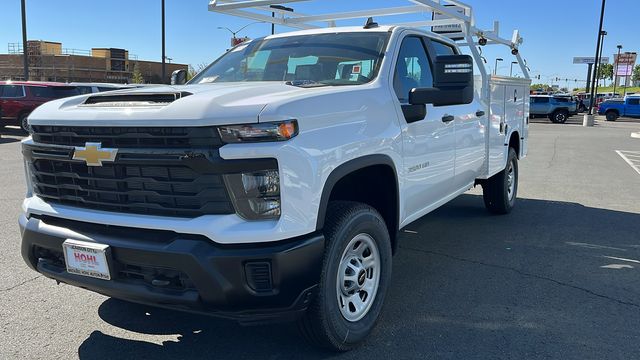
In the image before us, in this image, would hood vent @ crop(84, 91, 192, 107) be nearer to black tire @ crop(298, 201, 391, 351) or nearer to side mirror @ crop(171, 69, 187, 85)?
black tire @ crop(298, 201, 391, 351)

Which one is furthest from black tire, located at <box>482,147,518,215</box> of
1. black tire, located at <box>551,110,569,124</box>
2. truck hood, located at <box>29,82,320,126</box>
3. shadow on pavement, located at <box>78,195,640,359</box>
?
black tire, located at <box>551,110,569,124</box>

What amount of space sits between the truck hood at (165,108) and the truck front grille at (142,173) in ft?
0.15

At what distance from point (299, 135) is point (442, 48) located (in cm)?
284

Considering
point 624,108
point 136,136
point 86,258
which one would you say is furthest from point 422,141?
point 624,108

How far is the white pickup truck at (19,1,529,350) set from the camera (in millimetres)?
2613

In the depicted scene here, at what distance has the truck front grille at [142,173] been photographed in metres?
2.62

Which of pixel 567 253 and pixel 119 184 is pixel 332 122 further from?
pixel 567 253

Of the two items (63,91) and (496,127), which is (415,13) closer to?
(496,127)

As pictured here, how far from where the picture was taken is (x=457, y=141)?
4848 mm

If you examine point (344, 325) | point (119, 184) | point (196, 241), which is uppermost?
point (119, 184)

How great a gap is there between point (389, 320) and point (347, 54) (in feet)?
6.48

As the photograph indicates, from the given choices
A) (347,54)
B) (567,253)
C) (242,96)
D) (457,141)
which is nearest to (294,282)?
(242,96)

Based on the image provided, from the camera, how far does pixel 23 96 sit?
1838 cm

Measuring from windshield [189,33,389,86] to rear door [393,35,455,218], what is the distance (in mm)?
256
